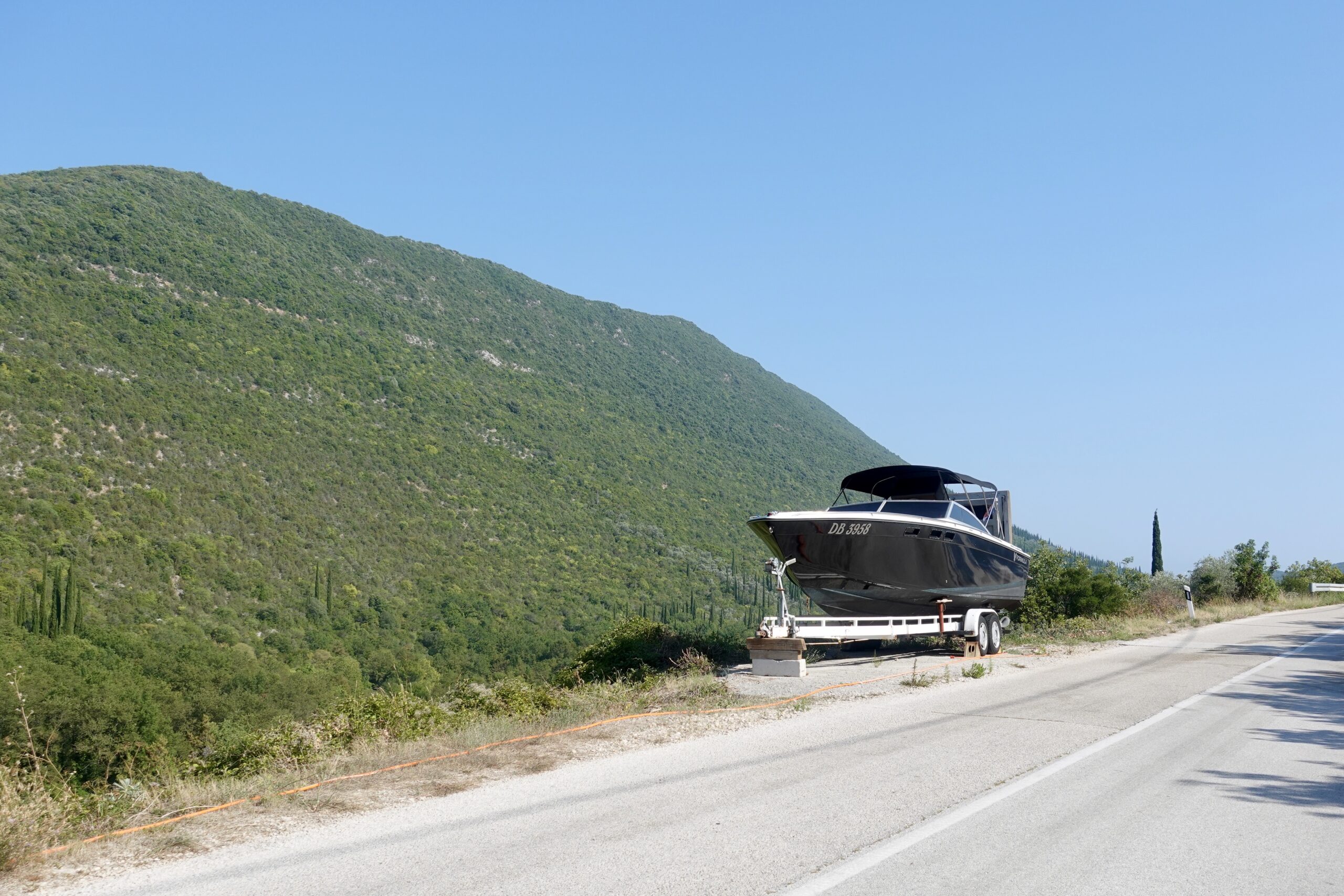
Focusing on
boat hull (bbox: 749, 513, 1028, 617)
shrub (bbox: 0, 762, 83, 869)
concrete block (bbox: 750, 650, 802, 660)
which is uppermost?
boat hull (bbox: 749, 513, 1028, 617)

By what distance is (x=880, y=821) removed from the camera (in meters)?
6.07

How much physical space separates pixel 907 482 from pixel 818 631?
6.16 m

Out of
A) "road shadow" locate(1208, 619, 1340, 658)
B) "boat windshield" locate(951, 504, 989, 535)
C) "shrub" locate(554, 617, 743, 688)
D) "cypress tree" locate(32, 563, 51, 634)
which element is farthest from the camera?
"cypress tree" locate(32, 563, 51, 634)

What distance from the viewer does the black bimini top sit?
19.2m

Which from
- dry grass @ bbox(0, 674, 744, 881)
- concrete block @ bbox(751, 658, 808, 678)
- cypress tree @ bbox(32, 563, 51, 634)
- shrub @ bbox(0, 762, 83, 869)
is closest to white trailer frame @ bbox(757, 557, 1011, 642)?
concrete block @ bbox(751, 658, 808, 678)

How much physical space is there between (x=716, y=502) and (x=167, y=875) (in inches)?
4100

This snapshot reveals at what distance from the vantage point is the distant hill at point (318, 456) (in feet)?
182

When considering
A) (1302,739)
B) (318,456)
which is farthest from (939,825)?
(318,456)

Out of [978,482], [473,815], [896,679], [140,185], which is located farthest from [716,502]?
[473,815]

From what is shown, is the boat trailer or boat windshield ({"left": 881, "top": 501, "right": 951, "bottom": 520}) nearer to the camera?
the boat trailer

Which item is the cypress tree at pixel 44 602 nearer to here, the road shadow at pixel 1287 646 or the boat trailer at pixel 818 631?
the boat trailer at pixel 818 631

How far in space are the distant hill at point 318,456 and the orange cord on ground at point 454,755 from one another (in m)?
38.3

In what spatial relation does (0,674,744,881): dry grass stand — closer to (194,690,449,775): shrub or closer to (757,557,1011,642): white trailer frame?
(194,690,449,775): shrub

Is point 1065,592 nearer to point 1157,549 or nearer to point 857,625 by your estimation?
point 857,625
